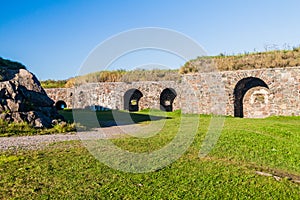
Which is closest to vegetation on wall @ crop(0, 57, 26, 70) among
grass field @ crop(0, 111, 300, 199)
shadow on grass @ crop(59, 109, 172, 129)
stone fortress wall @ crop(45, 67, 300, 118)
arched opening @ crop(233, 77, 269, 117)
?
shadow on grass @ crop(59, 109, 172, 129)

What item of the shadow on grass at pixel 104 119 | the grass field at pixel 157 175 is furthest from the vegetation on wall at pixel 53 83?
the grass field at pixel 157 175

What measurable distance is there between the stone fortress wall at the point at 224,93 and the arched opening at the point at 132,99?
0.25 ft

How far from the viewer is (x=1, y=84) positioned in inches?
449

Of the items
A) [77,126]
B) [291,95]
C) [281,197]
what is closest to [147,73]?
[291,95]

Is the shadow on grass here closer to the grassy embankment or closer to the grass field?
the grassy embankment

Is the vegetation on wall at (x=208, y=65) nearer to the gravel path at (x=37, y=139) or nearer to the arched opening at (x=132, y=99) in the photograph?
the arched opening at (x=132, y=99)

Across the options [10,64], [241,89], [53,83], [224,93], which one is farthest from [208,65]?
[53,83]

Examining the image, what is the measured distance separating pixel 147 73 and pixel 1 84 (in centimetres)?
1403

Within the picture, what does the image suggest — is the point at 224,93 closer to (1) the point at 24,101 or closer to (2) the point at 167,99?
(2) the point at 167,99

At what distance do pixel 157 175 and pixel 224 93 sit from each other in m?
12.6

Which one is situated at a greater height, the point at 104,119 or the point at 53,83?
the point at 53,83

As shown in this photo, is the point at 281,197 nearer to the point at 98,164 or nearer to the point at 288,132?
the point at 98,164

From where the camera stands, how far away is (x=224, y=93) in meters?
17.6

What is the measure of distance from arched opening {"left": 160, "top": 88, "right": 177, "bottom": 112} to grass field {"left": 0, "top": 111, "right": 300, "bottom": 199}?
14.2m
